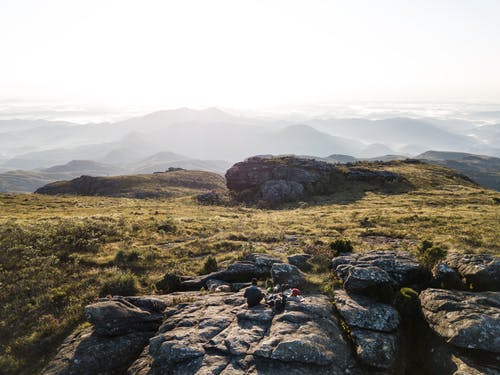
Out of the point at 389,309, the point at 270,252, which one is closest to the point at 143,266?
the point at 270,252

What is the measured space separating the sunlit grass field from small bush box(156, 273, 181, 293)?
5.04 ft

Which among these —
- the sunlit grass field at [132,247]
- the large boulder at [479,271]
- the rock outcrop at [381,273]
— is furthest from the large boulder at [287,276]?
the large boulder at [479,271]

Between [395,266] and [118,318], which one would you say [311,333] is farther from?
[118,318]

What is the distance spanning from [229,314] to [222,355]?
2585 mm

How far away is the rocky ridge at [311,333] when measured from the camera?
11.6 metres

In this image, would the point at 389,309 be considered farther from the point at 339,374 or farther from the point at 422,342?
the point at 339,374

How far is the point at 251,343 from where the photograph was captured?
40.8 ft

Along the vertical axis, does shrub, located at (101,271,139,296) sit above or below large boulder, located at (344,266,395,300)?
below

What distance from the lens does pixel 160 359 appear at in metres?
12.3

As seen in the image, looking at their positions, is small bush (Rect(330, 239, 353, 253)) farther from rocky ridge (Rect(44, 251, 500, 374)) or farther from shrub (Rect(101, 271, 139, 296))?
shrub (Rect(101, 271, 139, 296))

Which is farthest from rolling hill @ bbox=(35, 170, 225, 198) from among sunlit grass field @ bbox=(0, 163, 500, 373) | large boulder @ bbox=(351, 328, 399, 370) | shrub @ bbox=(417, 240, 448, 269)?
large boulder @ bbox=(351, 328, 399, 370)

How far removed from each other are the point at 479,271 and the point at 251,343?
1200cm

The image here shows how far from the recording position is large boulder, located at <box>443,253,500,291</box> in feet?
48.5

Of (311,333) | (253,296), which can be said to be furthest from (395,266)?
(253,296)
